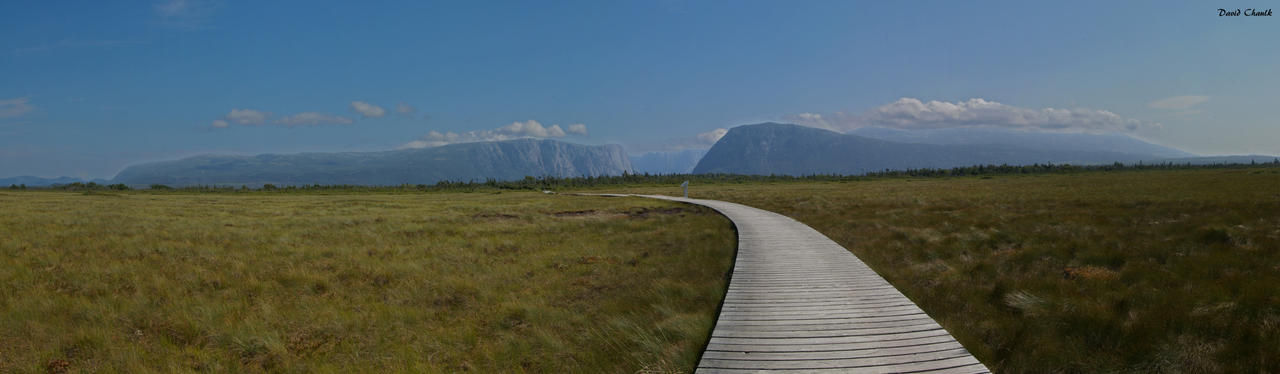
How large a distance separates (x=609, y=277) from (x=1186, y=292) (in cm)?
1160

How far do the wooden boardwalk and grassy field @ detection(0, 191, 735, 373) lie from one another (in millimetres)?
606

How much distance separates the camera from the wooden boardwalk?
239 inches

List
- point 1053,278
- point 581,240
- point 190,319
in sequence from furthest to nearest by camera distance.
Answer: point 581,240, point 1053,278, point 190,319

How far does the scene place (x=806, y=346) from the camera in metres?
6.62

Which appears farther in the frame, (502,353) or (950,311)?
(950,311)

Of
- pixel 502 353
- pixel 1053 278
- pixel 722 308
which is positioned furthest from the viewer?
pixel 1053 278

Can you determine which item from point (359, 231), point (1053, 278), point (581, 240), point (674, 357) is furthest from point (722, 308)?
point (359, 231)

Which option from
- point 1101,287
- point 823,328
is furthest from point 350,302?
point 1101,287

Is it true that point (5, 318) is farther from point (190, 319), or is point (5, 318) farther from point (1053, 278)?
point (1053, 278)

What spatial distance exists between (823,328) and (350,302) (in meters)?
9.72

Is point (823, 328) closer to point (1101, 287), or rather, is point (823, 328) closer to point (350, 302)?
point (1101, 287)

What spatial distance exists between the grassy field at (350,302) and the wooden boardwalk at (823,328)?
1.99 feet

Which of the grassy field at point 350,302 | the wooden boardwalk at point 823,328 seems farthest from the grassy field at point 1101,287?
the grassy field at point 350,302

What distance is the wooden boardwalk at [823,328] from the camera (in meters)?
6.06
